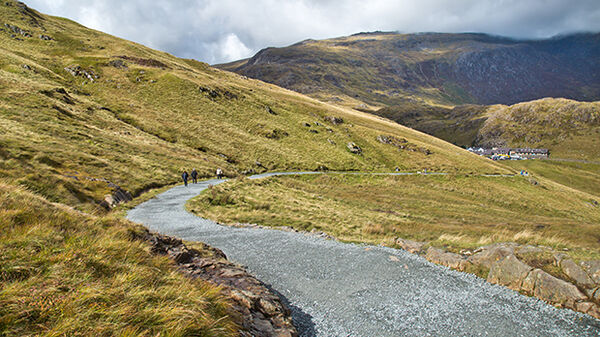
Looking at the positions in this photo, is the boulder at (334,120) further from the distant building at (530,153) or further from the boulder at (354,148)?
the distant building at (530,153)

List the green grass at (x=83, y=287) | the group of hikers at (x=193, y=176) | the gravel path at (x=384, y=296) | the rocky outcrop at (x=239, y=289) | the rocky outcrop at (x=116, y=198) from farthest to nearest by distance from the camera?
the group of hikers at (x=193, y=176), the rocky outcrop at (x=116, y=198), the gravel path at (x=384, y=296), the rocky outcrop at (x=239, y=289), the green grass at (x=83, y=287)

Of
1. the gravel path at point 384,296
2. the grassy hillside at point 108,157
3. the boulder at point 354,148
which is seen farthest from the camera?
the boulder at point 354,148

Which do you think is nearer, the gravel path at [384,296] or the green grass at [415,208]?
the gravel path at [384,296]

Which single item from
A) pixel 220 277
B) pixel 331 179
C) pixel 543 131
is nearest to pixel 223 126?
pixel 331 179

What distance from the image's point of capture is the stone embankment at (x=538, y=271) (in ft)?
28.0

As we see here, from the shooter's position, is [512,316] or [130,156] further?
[130,156]

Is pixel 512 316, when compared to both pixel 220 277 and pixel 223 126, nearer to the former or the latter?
pixel 220 277

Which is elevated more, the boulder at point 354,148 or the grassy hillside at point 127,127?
the grassy hillside at point 127,127

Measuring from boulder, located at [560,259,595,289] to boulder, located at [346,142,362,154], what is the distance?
62.3 metres

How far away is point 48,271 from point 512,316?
11.3 metres

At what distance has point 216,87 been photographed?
A: 8331 cm

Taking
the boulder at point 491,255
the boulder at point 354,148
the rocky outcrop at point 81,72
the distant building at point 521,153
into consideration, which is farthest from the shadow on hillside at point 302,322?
the distant building at point 521,153

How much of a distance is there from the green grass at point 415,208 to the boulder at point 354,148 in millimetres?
16750

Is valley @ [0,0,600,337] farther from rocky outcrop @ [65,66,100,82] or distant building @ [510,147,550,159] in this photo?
distant building @ [510,147,550,159]
